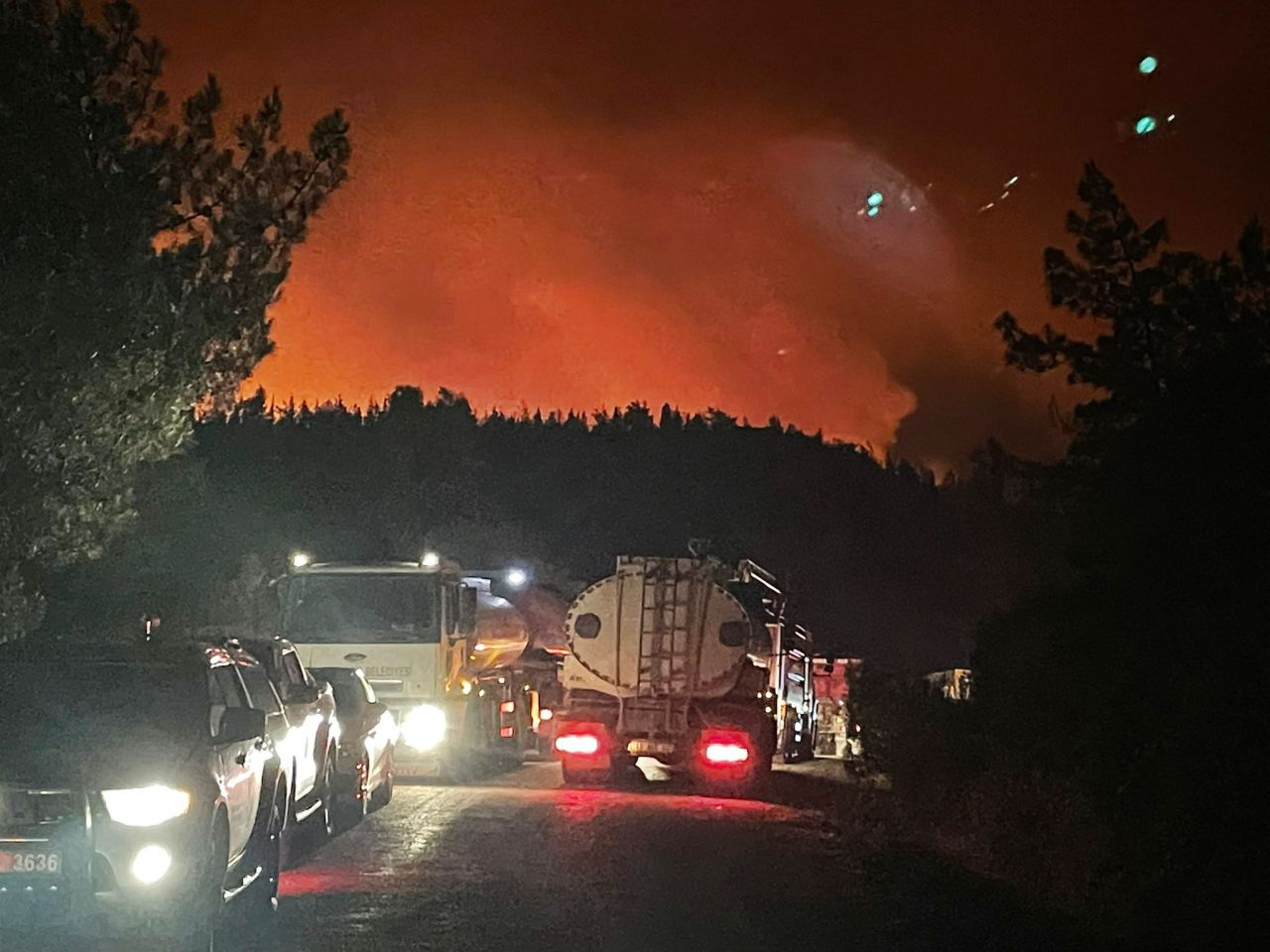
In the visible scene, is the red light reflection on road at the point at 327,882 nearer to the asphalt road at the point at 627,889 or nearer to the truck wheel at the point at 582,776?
the asphalt road at the point at 627,889

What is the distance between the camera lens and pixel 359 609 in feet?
84.2

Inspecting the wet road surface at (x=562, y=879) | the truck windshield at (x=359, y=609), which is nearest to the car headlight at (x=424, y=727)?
the truck windshield at (x=359, y=609)

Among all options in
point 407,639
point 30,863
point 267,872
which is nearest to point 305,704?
point 267,872

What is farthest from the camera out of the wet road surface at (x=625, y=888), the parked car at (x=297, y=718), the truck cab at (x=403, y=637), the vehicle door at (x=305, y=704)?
the truck cab at (x=403, y=637)

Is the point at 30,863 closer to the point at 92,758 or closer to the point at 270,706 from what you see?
the point at 92,758

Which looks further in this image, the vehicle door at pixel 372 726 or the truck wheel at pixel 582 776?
the truck wheel at pixel 582 776

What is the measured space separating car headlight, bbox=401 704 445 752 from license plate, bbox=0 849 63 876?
50.8 ft

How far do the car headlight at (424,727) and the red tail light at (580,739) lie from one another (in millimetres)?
1859

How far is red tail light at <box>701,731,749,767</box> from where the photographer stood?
79.4 ft

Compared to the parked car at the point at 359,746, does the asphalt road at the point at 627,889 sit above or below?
below

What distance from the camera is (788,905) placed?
1300 cm

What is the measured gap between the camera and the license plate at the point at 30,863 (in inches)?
373

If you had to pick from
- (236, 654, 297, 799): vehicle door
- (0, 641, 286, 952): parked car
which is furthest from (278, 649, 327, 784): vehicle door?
(0, 641, 286, 952): parked car

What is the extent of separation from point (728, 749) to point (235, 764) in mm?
13799
